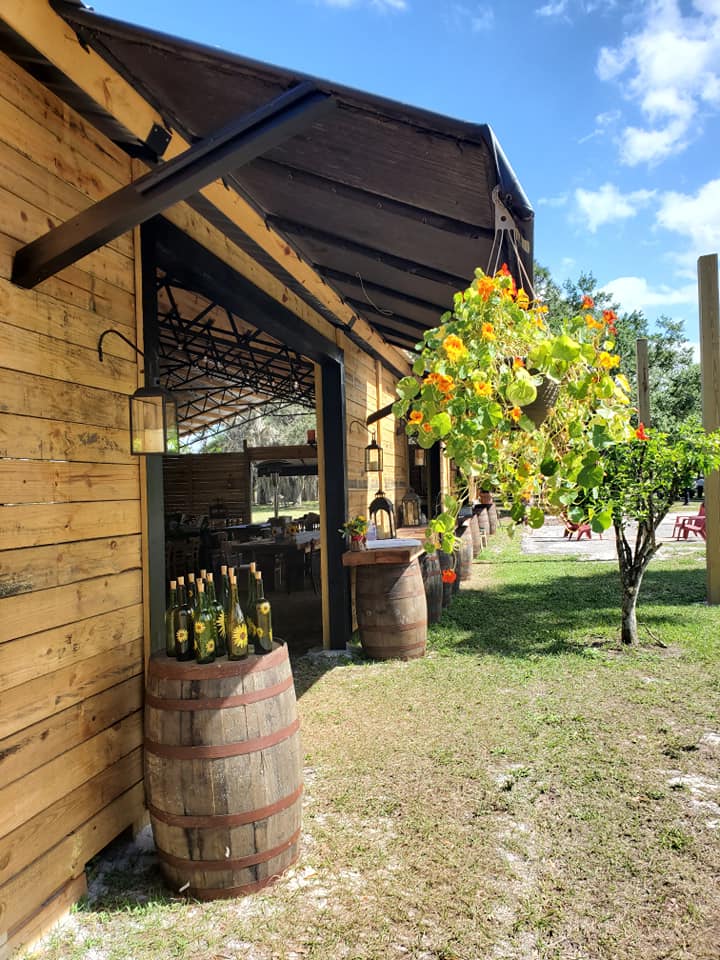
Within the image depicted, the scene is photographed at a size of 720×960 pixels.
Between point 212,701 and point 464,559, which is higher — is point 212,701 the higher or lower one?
the higher one

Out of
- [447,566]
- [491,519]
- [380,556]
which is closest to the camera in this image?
[380,556]

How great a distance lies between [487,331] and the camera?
1.74 meters

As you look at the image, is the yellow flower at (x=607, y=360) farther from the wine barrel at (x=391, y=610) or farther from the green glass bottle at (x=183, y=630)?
the wine barrel at (x=391, y=610)

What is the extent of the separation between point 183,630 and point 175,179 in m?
1.61

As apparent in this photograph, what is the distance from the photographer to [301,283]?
468 cm

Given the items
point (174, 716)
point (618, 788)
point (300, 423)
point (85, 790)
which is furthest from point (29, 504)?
point (300, 423)

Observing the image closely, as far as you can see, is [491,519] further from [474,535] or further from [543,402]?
[543,402]

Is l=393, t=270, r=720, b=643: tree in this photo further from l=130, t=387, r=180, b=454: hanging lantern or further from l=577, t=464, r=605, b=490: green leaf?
l=130, t=387, r=180, b=454: hanging lantern

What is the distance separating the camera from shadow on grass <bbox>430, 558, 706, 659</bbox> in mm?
5781

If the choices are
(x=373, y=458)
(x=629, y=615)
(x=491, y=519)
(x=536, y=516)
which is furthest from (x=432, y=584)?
(x=491, y=519)

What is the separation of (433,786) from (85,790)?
1.61 meters

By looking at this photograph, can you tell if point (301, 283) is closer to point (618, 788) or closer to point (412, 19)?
point (412, 19)

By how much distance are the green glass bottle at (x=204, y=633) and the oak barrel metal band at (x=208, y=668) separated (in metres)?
0.05

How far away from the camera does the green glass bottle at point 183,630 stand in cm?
249
